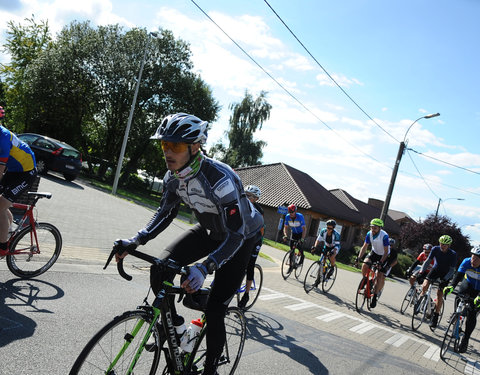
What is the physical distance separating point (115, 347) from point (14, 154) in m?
3.16

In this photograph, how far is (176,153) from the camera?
2.78 meters

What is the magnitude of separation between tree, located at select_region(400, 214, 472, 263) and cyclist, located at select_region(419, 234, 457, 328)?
105 feet

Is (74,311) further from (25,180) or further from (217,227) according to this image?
(217,227)

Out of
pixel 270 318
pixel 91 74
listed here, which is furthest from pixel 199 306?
pixel 91 74

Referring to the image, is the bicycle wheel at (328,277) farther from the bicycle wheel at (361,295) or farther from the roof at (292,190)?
the roof at (292,190)

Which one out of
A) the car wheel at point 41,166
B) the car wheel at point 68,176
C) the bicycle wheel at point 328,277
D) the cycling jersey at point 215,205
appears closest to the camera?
the cycling jersey at point 215,205

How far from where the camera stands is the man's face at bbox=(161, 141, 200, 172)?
277 centimetres

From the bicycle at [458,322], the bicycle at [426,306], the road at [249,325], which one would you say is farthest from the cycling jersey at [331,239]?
the bicycle at [458,322]

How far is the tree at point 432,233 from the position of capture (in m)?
39.0

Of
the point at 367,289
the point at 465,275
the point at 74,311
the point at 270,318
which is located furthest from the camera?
the point at 367,289

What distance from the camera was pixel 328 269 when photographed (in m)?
10.8

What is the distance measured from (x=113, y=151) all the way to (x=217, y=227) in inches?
1337

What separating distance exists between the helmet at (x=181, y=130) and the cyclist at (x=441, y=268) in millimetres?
8170

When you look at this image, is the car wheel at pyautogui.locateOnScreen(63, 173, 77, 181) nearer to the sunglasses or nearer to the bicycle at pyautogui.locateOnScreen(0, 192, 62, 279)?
the bicycle at pyautogui.locateOnScreen(0, 192, 62, 279)
